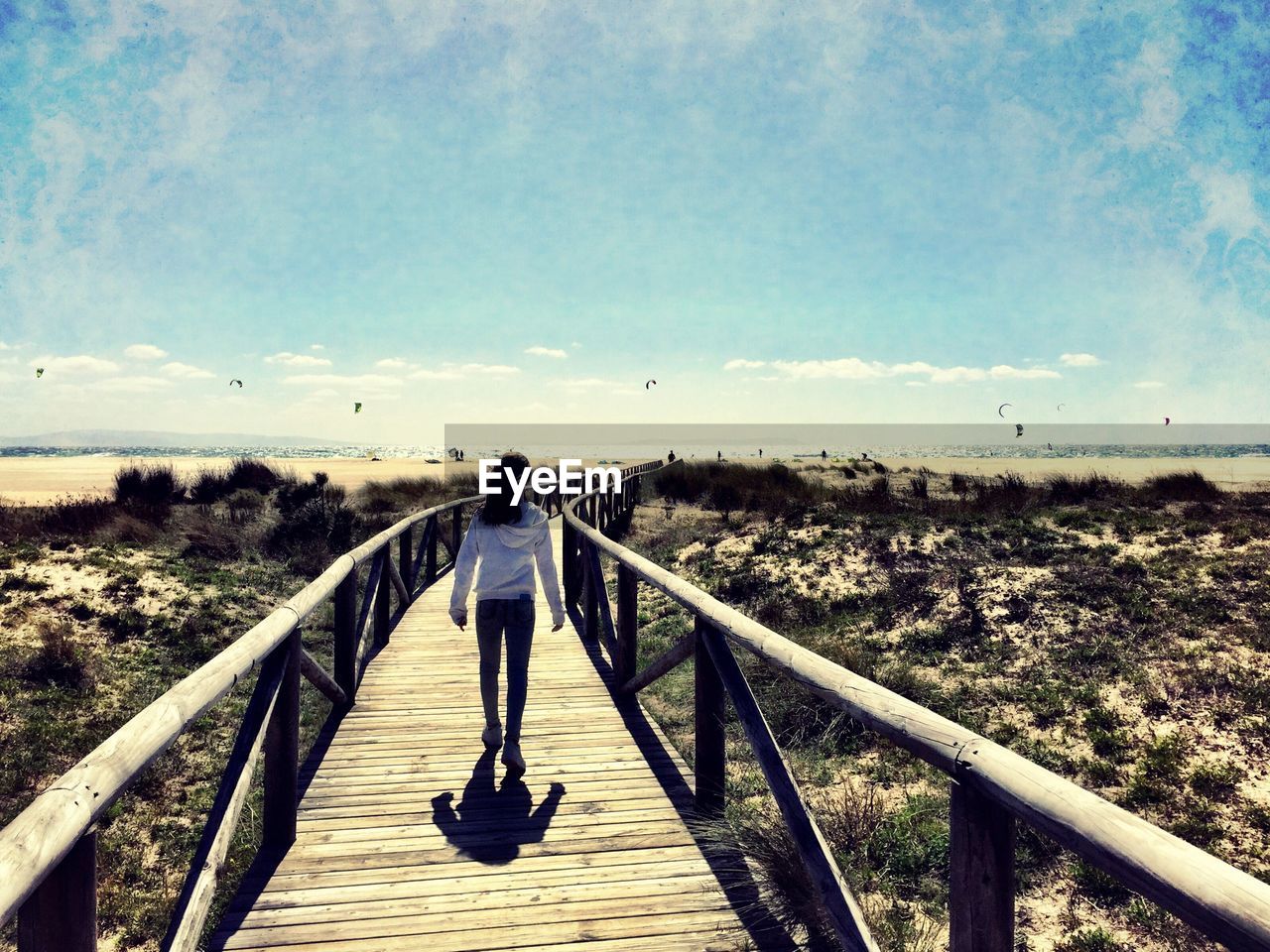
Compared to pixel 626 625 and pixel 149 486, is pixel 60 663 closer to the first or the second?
pixel 626 625

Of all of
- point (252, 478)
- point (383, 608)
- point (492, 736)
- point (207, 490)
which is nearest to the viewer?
point (492, 736)

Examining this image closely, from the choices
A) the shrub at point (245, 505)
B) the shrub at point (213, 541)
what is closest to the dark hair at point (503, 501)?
the shrub at point (213, 541)

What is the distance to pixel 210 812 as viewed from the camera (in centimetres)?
292

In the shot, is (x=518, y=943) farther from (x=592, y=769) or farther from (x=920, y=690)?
(x=920, y=690)

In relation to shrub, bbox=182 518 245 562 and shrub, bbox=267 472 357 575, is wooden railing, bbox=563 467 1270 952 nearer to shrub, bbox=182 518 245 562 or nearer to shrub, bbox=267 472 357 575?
shrub, bbox=182 518 245 562

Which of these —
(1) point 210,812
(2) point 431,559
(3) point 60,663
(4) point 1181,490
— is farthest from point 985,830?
(4) point 1181,490

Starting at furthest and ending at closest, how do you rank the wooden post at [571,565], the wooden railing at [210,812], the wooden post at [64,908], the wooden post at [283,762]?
the wooden post at [571,565] < the wooden post at [283,762] < the wooden post at [64,908] < the wooden railing at [210,812]

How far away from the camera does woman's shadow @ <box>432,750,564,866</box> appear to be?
3695 millimetres

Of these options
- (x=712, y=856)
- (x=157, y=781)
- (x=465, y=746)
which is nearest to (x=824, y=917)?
(x=712, y=856)

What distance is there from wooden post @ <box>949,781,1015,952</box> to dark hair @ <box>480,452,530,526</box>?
124 inches

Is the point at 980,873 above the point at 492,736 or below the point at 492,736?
above

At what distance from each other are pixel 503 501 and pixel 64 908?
3.01 metres

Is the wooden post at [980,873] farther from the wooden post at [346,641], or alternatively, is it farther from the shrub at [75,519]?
the shrub at [75,519]

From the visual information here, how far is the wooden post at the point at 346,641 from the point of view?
18.6ft
